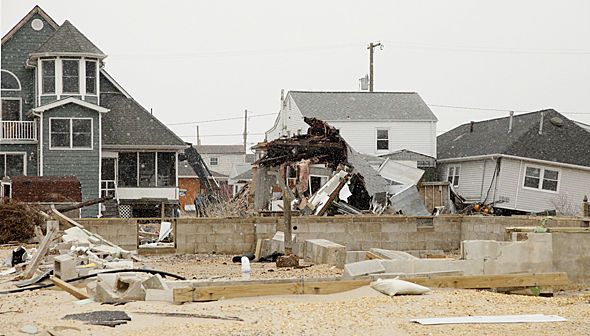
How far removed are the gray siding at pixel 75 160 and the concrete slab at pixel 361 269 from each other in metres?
23.1

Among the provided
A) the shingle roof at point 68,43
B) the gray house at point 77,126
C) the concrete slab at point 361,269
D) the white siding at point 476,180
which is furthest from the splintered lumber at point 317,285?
the shingle roof at point 68,43

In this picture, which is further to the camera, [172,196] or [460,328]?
[172,196]

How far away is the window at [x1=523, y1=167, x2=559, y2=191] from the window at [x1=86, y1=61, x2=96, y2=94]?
58.3ft

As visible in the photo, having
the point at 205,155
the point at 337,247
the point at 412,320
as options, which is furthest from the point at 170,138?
the point at 205,155

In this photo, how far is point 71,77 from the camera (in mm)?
34844

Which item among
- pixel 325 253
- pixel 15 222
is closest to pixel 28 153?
pixel 15 222

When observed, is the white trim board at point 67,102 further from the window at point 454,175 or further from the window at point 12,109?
the window at point 454,175

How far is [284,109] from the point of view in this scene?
4659cm

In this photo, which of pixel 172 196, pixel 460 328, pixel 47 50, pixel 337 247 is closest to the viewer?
pixel 460 328

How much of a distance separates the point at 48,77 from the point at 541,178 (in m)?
20.1

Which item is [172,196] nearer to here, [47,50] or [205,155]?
[47,50]

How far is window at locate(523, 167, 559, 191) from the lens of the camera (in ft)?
117

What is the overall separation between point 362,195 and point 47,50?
1346 centimetres

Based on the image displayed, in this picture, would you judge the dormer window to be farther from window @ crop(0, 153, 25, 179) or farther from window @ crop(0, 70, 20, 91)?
window @ crop(0, 153, 25, 179)
